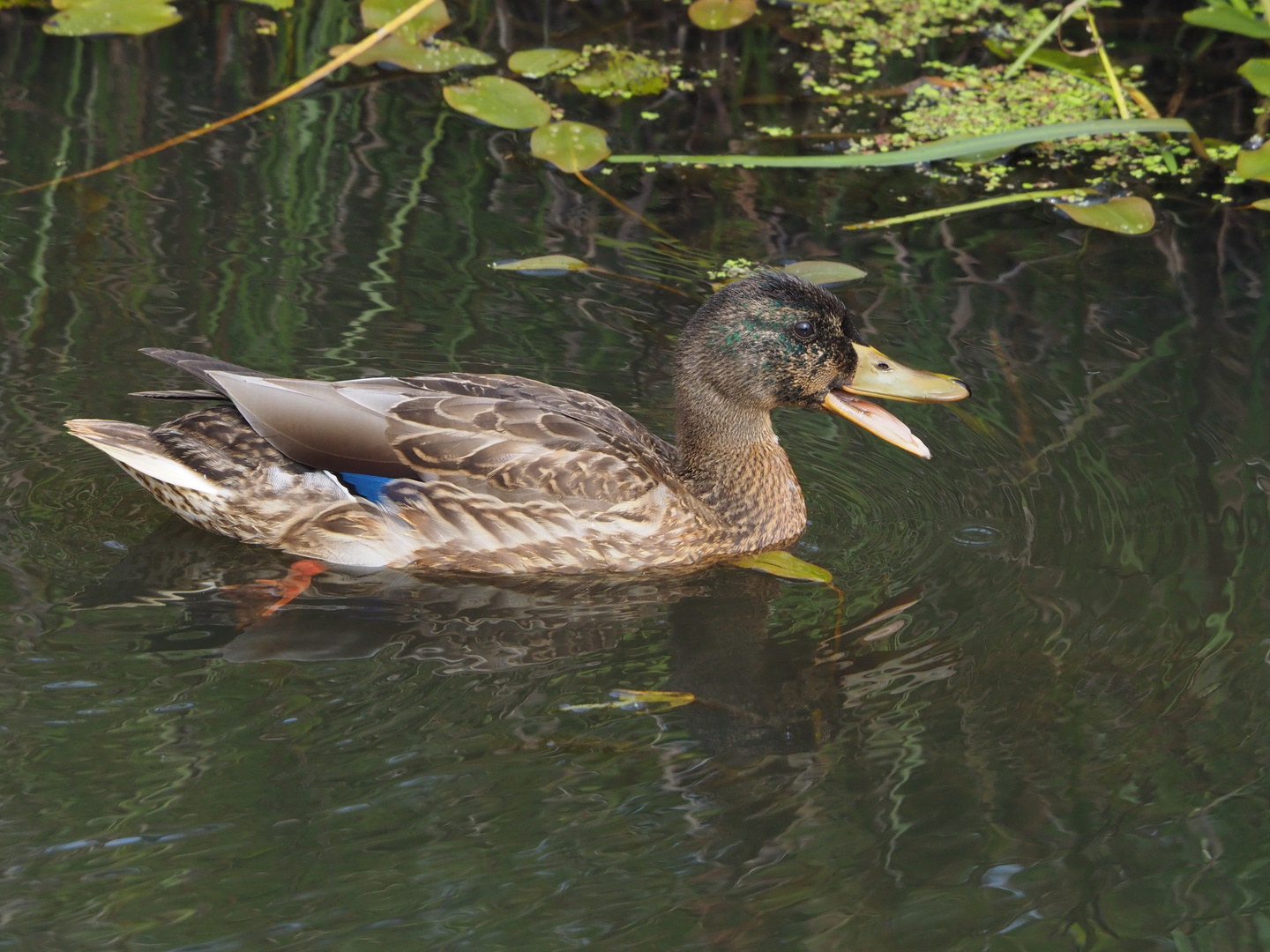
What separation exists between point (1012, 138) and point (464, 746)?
432cm

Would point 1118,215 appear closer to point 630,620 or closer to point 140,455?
point 630,620

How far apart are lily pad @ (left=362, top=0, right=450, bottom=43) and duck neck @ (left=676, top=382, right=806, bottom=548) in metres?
3.96

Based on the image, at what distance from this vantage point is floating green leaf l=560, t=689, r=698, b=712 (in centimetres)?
434

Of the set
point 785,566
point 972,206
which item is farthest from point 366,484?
point 972,206

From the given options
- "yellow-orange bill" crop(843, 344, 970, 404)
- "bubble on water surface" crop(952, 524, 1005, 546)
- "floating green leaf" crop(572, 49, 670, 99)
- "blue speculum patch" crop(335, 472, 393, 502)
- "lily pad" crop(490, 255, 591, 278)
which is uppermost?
"floating green leaf" crop(572, 49, 670, 99)

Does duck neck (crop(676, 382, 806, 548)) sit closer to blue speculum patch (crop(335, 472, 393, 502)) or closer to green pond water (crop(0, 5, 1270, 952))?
green pond water (crop(0, 5, 1270, 952))

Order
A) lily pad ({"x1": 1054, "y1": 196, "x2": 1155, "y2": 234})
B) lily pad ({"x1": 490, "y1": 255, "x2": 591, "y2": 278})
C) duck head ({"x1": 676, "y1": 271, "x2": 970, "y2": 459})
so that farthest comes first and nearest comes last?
lily pad ({"x1": 1054, "y1": 196, "x2": 1155, "y2": 234}) → lily pad ({"x1": 490, "y1": 255, "x2": 591, "y2": 278}) → duck head ({"x1": 676, "y1": 271, "x2": 970, "y2": 459})

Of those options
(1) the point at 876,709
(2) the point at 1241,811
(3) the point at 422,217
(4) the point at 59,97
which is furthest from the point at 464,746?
(4) the point at 59,97

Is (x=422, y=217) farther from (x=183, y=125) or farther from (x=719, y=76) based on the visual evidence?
(x=719, y=76)

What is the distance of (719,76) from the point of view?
28.9ft

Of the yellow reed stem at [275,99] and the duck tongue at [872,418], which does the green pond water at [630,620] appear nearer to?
the yellow reed stem at [275,99]

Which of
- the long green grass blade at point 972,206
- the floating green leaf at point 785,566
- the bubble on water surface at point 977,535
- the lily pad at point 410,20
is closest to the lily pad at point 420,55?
the lily pad at point 410,20

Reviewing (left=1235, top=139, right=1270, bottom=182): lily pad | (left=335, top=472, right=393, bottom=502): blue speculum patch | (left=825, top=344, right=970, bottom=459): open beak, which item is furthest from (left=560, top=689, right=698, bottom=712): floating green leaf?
(left=1235, top=139, right=1270, bottom=182): lily pad

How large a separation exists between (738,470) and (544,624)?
3.30ft
